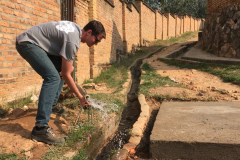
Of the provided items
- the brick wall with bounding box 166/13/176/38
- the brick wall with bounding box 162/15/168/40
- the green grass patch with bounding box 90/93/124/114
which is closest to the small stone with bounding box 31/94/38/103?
the green grass patch with bounding box 90/93/124/114

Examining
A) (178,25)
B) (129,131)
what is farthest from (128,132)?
(178,25)

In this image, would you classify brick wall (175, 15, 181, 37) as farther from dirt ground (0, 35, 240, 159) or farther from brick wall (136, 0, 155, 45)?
dirt ground (0, 35, 240, 159)

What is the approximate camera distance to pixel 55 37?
7.21ft

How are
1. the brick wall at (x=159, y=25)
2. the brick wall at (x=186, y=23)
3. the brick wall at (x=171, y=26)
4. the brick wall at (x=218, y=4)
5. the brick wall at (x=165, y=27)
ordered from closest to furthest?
the brick wall at (x=218, y=4) < the brick wall at (x=159, y=25) < the brick wall at (x=165, y=27) < the brick wall at (x=171, y=26) < the brick wall at (x=186, y=23)

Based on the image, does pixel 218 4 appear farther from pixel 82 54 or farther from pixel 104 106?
pixel 104 106

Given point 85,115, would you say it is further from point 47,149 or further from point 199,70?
point 199,70

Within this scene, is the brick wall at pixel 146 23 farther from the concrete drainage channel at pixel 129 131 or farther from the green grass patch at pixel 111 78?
the concrete drainage channel at pixel 129 131

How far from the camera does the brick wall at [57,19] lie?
325 cm

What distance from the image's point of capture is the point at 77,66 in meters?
5.38

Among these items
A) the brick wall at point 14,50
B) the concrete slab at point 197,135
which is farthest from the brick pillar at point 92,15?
the concrete slab at point 197,135

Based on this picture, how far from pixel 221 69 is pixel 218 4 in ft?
15.6

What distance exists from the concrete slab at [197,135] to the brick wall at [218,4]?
7.62 m

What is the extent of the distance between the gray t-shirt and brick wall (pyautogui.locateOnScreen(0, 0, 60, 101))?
123 centimetres

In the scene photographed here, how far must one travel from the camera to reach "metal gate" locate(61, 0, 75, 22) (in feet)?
16.0
